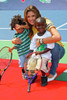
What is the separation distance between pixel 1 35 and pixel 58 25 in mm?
2314

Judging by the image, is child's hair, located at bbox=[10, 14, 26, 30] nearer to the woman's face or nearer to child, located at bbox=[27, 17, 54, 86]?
the woman's face

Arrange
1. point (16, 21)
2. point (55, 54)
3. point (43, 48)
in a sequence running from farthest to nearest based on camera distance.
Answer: point (16, 21) < point (55, 54) < point (43, 48)

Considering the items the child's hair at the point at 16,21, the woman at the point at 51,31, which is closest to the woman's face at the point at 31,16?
the woman at the point at 51,31

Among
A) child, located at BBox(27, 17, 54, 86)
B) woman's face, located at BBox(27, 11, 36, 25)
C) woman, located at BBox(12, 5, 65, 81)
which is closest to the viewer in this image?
child, located at BBox(27, 17, 54, 86)

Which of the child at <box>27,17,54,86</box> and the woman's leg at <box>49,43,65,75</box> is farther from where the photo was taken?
the woman's leg at <box>49,43,65,75</box>

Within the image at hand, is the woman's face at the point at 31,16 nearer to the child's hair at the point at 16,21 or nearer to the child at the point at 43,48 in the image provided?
the child's hair at the point at 16,21

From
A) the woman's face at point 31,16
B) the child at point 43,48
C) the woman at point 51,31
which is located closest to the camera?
the child at point 43,48

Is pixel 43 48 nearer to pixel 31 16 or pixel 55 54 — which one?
pixel 55 54

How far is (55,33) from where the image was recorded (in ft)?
9.71

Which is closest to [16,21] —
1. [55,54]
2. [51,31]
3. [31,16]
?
[31,16]

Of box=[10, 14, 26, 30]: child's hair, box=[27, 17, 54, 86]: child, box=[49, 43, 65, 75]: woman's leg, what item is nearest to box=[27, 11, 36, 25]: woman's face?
box=[10, 14, 26, 30]: child's hair

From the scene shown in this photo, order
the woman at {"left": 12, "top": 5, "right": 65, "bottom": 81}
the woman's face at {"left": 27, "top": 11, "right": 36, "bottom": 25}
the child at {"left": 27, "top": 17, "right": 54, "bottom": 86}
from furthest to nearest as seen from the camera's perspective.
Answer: the woman's face at {"left": 27, "top": 11, "right": 36, "bottom": 25}
the woman at {"left": 12, "top": 5, "right": 65, "bottom": 81}
the child at {"left": 27, "top": 17, "right": 54, "bottom": 86}

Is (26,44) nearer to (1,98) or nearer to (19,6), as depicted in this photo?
(1,98)

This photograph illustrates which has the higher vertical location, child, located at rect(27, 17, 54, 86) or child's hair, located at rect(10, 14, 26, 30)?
child's hair, located at rect(10, 14, 26, 30)
